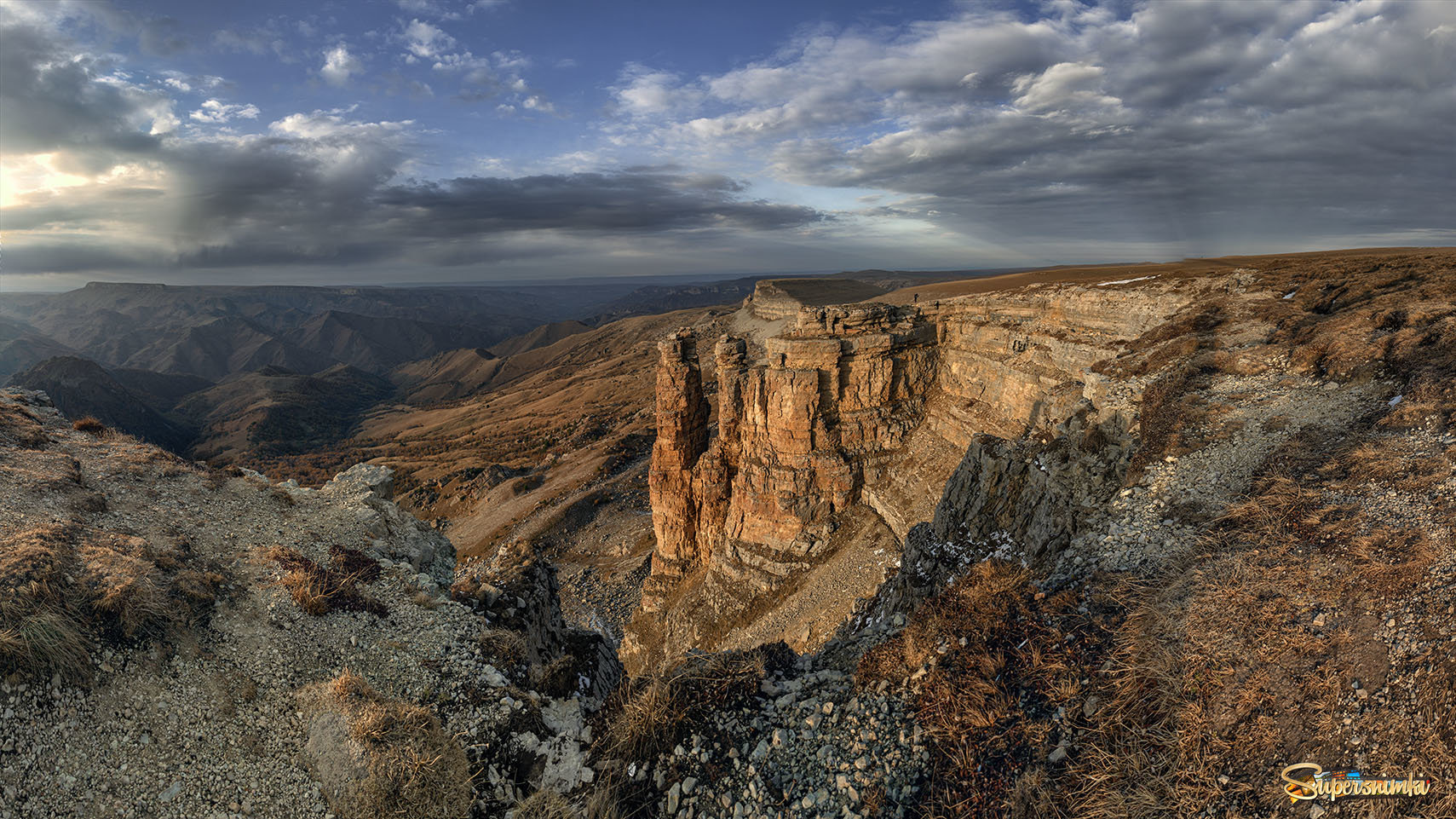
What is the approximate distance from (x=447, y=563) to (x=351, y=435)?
150868 millimetres

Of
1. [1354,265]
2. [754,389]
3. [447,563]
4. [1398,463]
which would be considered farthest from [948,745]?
[1354,265]

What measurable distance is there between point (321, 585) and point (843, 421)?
22.0 m

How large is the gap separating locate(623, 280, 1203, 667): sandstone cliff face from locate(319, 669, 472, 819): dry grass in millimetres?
19259

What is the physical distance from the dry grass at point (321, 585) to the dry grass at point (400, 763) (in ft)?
7.99

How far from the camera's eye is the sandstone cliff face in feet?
77.6

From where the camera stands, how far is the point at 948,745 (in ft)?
20.9

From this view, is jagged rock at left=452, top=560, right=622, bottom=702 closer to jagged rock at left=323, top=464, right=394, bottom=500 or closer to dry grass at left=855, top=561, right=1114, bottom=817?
jagged rock at left=323, top=464, right=394, bottom=500

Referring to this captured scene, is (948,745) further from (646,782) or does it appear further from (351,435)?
(351,435)

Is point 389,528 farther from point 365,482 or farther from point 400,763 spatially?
point 400,763

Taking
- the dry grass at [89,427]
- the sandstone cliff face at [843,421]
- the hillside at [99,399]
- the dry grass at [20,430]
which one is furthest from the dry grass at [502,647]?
the hillside at [99,399]

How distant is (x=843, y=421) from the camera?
27.0m

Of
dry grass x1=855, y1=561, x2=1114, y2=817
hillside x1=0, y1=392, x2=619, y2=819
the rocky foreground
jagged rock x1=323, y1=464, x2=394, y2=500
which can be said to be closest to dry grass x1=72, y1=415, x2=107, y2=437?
the rocky foreground

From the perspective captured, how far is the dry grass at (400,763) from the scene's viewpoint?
6.28 m

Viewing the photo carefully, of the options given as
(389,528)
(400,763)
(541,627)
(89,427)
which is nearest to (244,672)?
(400,763)
